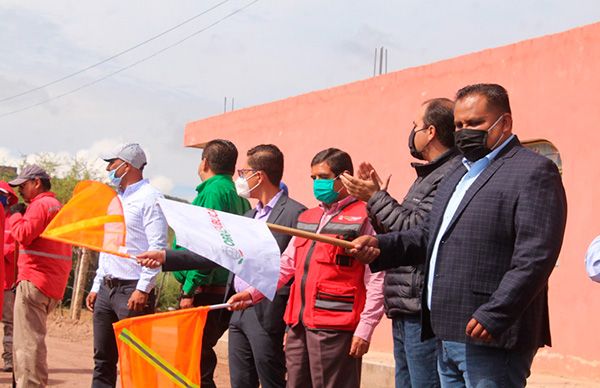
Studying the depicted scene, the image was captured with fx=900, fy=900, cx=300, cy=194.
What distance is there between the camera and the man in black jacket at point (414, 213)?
4281 mm

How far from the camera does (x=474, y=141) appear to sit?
3838mm

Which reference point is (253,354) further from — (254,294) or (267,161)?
(267,161)

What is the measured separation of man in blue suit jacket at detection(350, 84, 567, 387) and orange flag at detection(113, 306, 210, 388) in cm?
181

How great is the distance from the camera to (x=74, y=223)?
5355 millimetres

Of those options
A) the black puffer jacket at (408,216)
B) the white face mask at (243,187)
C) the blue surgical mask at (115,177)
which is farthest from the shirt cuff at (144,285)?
the black puffer jacket at (408,216)

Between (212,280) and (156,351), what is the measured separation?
1.39 m

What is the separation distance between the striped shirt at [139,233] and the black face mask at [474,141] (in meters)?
3.13

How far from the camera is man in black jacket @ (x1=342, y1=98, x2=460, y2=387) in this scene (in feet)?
14.0

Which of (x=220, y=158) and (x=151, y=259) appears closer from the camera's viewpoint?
(x=151, y=259)

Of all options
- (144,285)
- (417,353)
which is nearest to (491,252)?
(417,353)

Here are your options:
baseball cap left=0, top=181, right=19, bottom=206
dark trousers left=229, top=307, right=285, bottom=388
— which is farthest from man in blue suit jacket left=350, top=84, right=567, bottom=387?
baseball cap left=0, top=181, right=19, bottom=206

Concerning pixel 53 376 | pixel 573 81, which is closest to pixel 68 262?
pixel 53 376

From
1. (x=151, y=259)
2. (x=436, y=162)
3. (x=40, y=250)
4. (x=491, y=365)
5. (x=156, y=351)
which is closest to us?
(x=491, y=365)

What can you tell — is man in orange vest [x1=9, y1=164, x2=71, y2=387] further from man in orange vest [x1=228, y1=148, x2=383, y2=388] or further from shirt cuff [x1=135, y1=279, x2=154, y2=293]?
man in orange vest [x1=228, y1=148, x2=383, y2=388]
